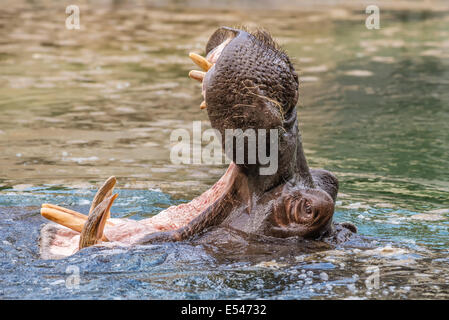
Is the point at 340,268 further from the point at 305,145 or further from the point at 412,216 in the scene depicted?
the point at 305,145

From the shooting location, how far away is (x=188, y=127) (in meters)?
9.48

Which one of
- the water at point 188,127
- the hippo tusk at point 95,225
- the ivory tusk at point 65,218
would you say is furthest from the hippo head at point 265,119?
the ivory tusk at point 65,218

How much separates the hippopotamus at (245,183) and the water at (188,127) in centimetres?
11

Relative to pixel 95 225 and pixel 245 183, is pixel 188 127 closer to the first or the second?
pixel 245 183

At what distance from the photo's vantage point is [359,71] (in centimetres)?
1341

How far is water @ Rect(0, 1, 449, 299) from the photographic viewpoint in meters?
4.11

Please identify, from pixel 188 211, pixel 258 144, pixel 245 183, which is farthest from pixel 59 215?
pixel 258 144

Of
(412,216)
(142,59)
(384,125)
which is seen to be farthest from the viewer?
(142,59)

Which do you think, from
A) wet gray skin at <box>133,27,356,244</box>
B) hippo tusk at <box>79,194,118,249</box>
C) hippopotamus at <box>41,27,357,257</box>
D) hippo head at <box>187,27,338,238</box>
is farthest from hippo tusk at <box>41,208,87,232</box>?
hippo head at <box>187,27,338,238</box>

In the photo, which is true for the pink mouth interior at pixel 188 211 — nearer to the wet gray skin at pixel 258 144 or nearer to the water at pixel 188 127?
the wet gray skin at pixel 258 144

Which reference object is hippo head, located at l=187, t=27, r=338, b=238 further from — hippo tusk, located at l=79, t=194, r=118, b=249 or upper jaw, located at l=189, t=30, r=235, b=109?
hippo tusk, located at l=79, t=194, r=118, b=249

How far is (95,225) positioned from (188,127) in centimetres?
547

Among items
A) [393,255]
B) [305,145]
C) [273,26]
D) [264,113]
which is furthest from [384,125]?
[273,26]
